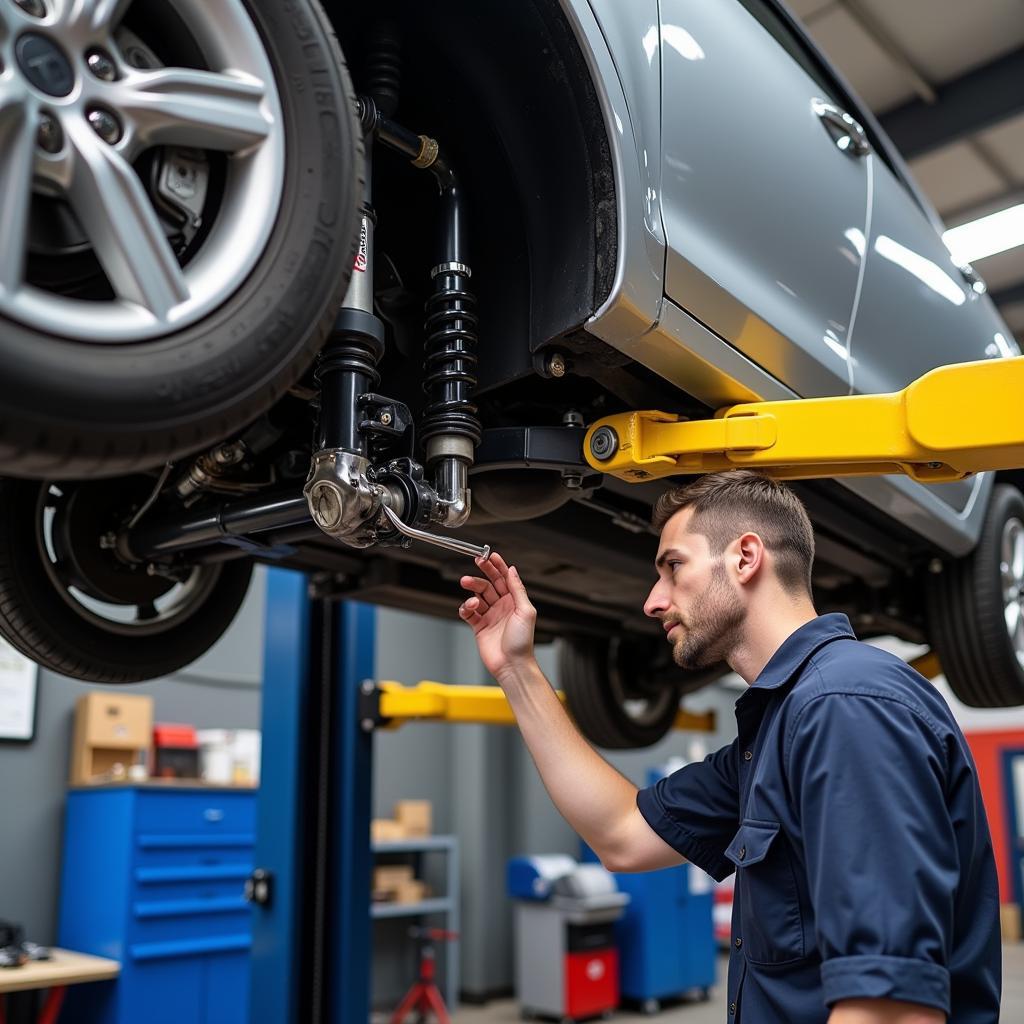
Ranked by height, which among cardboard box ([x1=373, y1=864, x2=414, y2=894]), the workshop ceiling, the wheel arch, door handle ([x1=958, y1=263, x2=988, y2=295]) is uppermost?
the workshop ceiling

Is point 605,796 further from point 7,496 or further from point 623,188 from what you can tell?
point 7,496

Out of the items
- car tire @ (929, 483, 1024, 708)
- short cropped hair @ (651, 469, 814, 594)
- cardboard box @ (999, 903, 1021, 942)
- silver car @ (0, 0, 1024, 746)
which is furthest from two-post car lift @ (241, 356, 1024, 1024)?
cardboard box @ (999, 903, 1021, 942)

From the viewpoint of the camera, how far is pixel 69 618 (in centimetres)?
190

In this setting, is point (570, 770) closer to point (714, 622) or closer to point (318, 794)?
point (714, 622)

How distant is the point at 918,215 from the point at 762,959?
1.72 m

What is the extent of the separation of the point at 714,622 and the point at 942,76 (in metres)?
4.94

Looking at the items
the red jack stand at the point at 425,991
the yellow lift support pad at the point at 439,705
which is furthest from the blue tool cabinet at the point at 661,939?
the yellow lift support pad at the point at 439,705

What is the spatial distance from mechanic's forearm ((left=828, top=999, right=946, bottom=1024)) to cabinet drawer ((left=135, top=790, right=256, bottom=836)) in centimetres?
434

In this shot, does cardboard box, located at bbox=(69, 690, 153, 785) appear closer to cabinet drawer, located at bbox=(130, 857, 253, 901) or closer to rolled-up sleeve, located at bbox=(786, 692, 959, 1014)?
cabinet drawer, located at bbox=(130, 857, 253, 901)

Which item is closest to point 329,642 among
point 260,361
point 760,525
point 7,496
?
point 7,496

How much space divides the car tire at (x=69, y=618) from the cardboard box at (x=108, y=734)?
3.35 metres

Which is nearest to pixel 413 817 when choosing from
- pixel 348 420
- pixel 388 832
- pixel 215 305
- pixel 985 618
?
pixel 388 832

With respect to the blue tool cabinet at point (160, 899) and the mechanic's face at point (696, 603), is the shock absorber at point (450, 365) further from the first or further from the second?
the blue tool cabinet at point (160, 899)

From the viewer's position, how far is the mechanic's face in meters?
1.44
